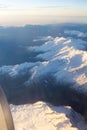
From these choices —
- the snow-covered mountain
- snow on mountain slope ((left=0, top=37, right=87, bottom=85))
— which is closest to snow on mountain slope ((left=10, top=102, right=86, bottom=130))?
the snow-covered mountain

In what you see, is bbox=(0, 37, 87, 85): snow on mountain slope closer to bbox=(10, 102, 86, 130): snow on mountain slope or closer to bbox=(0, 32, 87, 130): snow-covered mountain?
bbox=(0, 32, 87, 130): snow-covered mountain

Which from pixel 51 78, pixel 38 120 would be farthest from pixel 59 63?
pixel 38 120

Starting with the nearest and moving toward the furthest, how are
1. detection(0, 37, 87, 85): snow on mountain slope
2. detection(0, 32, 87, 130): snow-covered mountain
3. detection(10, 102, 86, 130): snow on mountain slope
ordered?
detection(10, 102, 86, 130): snow on mountain slope
detection(0, 32, 87, 130): snow-covered mountain
detection(0, 37, 87, 85): snow on mountain slope

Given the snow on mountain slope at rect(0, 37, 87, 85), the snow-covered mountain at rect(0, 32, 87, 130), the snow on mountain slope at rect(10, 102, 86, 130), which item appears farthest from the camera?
the snow on mountain slope at rect(0, 37, 87, 85)

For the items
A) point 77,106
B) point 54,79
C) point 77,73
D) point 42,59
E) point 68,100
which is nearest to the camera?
point 77,106

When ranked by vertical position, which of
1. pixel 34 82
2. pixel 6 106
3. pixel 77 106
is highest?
pixel 34 82

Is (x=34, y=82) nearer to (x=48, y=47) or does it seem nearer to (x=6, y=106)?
(x=48, y=47)

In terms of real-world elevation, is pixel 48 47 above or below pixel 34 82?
above

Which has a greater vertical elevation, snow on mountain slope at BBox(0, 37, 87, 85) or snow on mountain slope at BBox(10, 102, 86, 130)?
snow on mountain slope at BBox(0, 37, 87, 85)

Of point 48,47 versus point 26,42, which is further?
point 48,47

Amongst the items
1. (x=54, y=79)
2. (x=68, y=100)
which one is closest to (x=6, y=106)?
(x=68, y=100)

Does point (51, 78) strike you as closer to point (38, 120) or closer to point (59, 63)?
point (59, 63)
